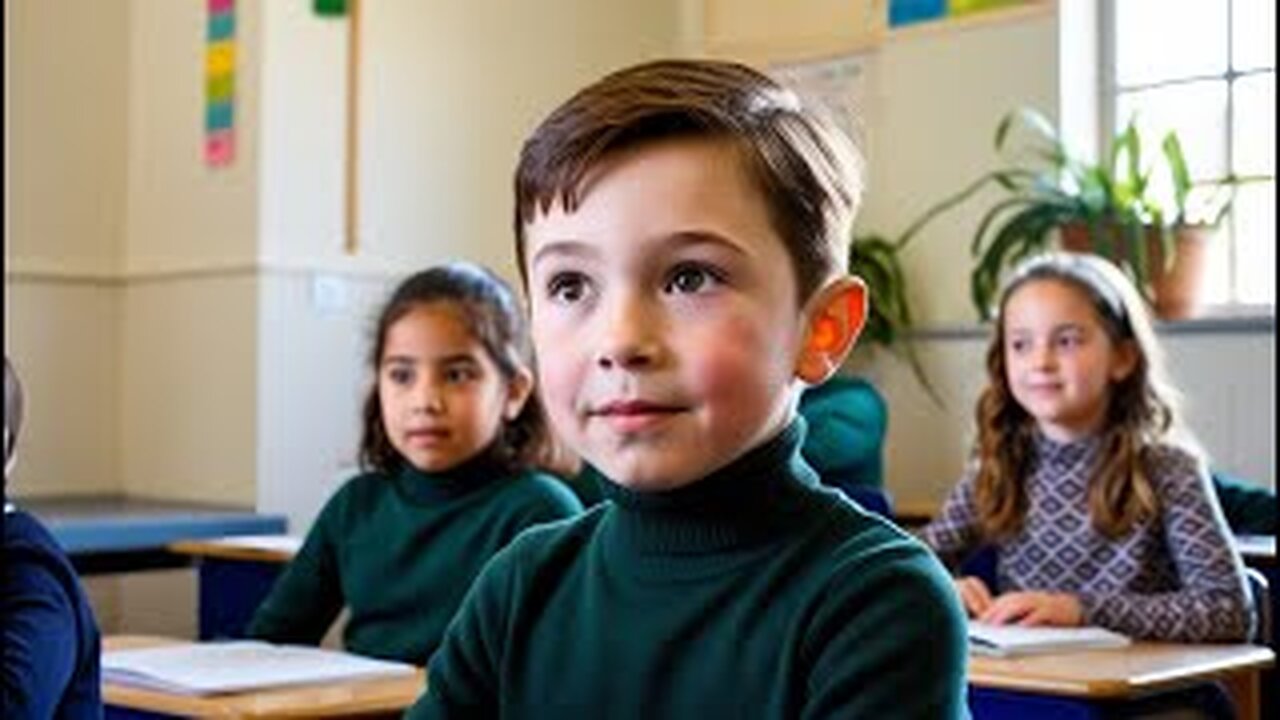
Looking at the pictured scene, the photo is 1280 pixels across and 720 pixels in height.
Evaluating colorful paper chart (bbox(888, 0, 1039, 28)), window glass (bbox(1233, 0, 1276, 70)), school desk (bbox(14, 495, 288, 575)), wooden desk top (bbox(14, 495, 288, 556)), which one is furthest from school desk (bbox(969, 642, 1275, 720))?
colorful paper chart (bbox(888, 0, 1039, 28))

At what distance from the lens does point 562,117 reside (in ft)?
2.99

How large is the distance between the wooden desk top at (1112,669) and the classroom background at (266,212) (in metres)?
2.33

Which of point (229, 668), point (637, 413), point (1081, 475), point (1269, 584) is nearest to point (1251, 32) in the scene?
point (1269, 584)

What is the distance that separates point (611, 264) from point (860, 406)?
136 inches

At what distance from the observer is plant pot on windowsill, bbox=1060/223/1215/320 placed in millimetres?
4270

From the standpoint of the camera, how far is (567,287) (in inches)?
34.7

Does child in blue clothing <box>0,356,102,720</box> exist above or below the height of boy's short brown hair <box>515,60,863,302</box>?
below

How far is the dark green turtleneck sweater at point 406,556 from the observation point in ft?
7.90

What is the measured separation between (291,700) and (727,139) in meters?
1.01

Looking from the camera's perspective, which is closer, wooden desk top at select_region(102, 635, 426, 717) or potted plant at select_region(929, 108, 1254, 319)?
wooden desk top at select_region(102, 635, 426, 717)

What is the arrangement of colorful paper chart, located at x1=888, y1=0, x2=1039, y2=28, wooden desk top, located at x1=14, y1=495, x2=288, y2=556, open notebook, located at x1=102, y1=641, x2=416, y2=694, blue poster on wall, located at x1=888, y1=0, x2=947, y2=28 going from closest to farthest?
open notebook, located at x1=102, y1=641, x2=416, y2=694 → wooden desk top, located at x1=14, y1=495, x2=288, y2=556 → colorful paper chart, located at x1=888, y1=0, x2=1039, y2=28 → blue poster on wall, located at x1=888, y1=0, x2=947, y2=28

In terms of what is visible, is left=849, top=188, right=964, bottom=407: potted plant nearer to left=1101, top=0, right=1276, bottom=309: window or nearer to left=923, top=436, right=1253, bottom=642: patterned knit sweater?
left=1101, top=0, right=1276, bottom=309: window

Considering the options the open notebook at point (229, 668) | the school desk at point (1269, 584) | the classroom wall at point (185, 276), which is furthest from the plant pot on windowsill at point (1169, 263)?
the open notebook at point (229, 668)

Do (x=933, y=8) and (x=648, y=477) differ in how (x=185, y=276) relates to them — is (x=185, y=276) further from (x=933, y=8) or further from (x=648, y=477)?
(x=648, y=477)
